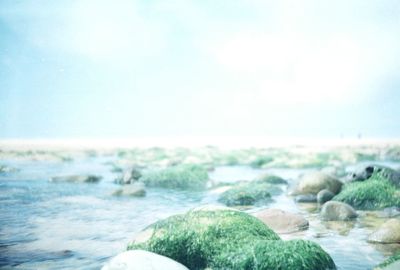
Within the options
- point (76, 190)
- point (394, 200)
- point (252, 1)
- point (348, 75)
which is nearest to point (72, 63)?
point (252, 1)

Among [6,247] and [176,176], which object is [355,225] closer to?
[6,247]

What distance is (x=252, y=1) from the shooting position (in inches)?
270

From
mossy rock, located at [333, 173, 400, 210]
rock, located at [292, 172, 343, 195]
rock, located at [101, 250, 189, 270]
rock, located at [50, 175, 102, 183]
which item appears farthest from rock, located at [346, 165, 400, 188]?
rock, located at [50, 175, 102, 183]

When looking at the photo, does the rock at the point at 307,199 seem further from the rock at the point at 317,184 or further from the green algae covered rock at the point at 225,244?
the green algae covered rock at the point at 225,244

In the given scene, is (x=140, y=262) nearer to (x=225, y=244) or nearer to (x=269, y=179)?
(x=225, y=244)

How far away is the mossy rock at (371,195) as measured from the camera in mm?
7125

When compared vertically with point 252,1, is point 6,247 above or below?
below

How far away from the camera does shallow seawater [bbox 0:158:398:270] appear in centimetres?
459

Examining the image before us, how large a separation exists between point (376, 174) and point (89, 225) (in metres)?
5.07

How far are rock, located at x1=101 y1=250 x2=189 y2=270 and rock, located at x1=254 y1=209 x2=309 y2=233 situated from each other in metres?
2.22

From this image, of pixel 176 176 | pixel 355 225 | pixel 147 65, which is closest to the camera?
pixel 355 225

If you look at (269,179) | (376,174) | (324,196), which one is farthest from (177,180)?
(376,174)

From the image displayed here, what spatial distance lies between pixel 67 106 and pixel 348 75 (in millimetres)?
4513

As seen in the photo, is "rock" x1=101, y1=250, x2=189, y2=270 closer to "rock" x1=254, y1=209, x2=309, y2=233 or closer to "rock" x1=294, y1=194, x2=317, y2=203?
"rock" x1=254, y1=209, x2=309, y2=233
